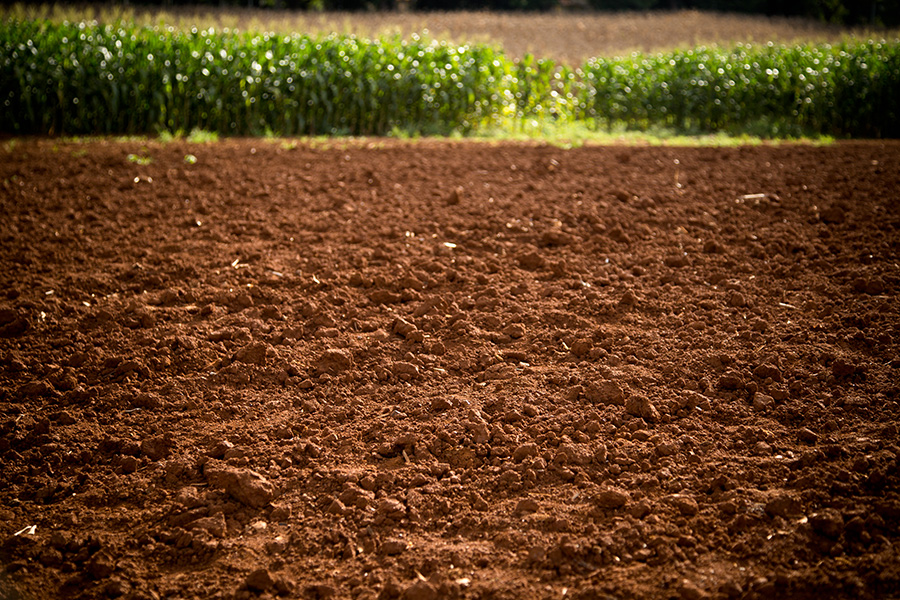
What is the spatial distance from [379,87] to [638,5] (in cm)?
2269

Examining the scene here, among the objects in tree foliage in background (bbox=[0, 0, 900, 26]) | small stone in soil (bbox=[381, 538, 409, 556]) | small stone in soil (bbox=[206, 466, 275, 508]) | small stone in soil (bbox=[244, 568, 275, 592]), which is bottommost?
small stone in soil (bbox=[244, 568, 275, 592])

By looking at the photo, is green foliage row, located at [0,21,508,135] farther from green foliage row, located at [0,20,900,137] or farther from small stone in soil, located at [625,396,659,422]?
small stone in soil, located at [625,396,659,422]

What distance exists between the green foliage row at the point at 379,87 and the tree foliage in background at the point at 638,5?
7.67 metres

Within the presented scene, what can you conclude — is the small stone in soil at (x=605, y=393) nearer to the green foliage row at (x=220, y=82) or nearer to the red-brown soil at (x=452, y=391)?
the red-brown soil at (x=452, y=391)

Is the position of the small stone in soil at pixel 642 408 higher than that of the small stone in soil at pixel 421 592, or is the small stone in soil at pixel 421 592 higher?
the small stone in soil at pixel 642 408

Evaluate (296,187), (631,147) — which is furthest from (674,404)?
(631,147)

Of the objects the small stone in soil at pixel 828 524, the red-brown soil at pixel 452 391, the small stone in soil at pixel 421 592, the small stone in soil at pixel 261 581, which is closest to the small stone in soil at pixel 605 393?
the red-brown soil at pixel 452 391

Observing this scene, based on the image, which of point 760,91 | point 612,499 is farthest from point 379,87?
point 612,499

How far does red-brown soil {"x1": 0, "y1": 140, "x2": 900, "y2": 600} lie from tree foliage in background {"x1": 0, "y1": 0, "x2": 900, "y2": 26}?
48.4 ft

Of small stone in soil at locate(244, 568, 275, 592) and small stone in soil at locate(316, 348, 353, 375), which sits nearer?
small stone in soil at locate(244, 568, 275, 592)

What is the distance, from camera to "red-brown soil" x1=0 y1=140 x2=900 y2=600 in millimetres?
2631

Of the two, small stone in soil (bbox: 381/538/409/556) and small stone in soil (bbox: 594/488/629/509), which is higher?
small stone in soil (bbox: 594/488/629/509)

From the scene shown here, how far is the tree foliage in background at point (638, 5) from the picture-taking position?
18156 millimetres

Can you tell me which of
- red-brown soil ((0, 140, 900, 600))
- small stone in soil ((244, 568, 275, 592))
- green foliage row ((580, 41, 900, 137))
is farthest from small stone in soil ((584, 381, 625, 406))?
green foliage row ((580, 41, 900, 137))
